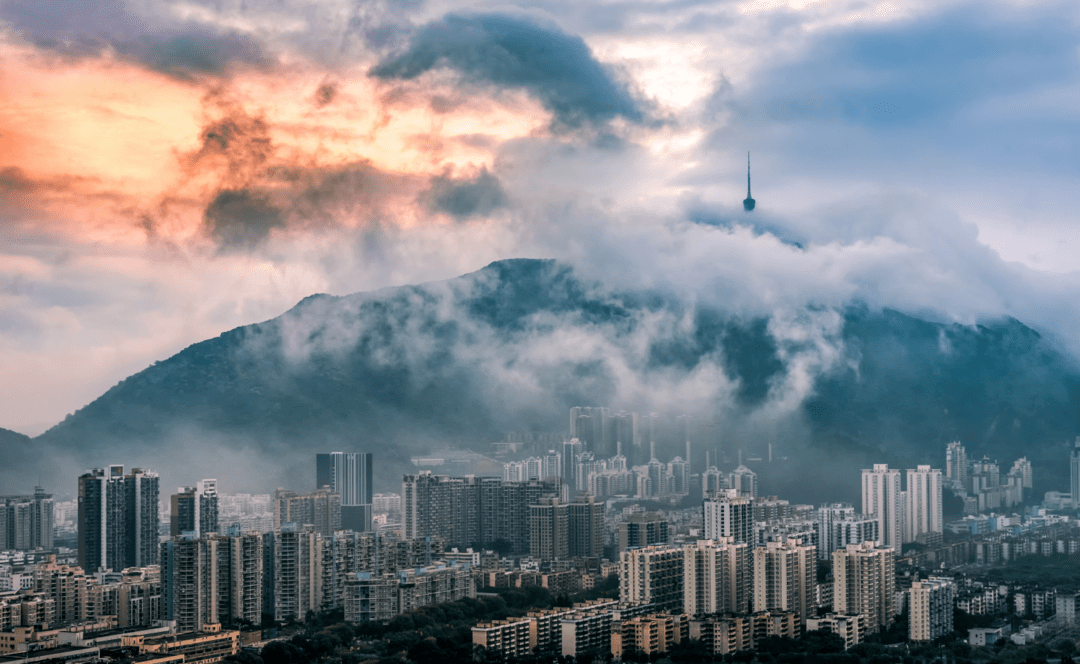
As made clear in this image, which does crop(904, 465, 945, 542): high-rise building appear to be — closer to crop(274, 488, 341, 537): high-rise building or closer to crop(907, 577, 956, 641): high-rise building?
crop(907, 577, 956, 641): high-rise building

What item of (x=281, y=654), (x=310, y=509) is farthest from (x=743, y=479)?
(x=281, y=654)

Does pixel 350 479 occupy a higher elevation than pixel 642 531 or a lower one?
higher

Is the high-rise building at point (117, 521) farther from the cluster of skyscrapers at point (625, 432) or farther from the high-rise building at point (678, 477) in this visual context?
the cluster of skyscrapers at point (625, 432)

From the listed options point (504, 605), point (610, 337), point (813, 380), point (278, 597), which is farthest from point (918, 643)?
point (610, 337)

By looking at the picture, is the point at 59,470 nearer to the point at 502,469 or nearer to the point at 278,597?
the point at 502,469

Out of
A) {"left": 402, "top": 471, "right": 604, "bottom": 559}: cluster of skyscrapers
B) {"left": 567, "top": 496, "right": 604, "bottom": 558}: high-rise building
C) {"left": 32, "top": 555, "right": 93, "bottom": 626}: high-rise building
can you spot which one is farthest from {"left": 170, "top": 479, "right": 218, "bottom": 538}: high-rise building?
{"left": 567, "top": 496, "right": 604, "bottom": 558}: high-rise building

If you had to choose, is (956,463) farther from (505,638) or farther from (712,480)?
(505,638)
